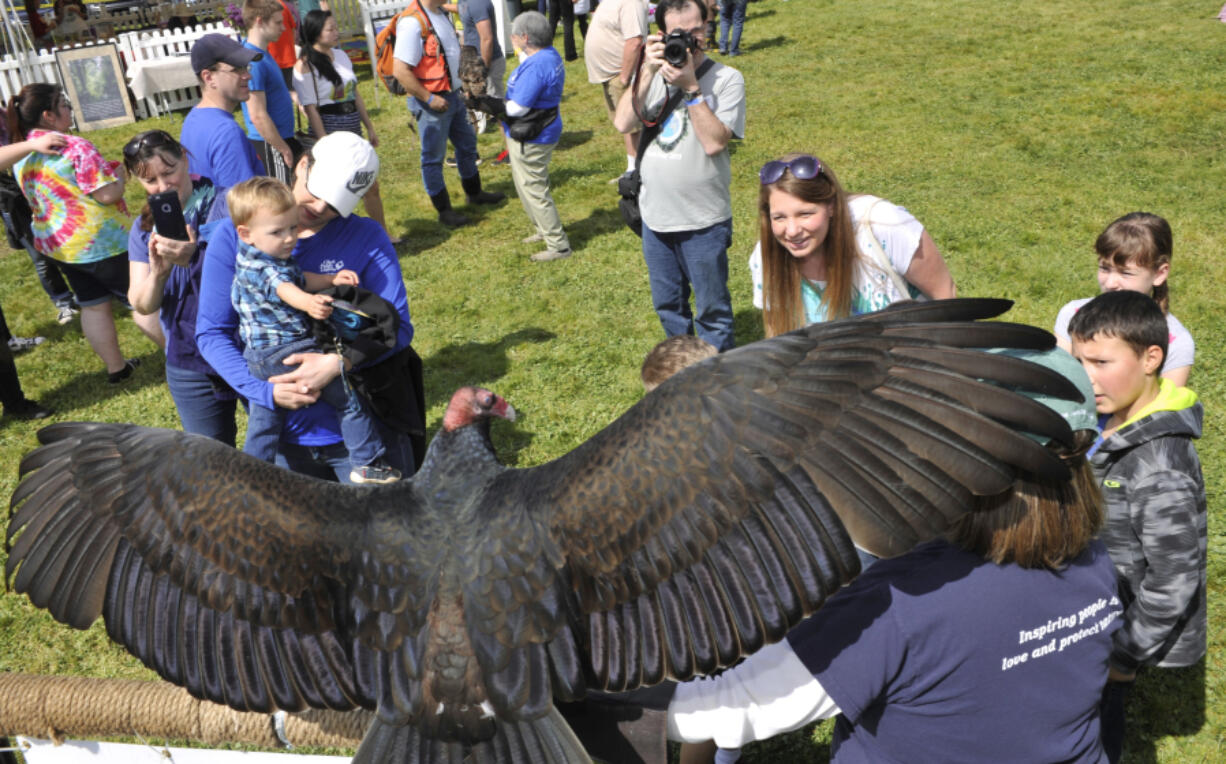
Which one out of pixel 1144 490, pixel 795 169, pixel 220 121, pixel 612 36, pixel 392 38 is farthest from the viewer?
pixel 392 38

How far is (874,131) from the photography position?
37.3ft

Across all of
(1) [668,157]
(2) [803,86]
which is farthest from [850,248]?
(2) [803,86]

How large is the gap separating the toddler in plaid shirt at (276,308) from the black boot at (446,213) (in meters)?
5.98

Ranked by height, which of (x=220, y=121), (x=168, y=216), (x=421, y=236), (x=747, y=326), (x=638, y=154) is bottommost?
(x=747, y=326)

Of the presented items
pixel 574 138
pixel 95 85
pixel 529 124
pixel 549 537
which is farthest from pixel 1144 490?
pixel 95 85

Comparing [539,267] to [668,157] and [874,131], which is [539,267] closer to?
[668,157]

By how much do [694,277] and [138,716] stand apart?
155 inches

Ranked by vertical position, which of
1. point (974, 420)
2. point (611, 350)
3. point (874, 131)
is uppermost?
point (974, 420)

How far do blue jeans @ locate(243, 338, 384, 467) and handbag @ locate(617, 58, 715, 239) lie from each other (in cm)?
252

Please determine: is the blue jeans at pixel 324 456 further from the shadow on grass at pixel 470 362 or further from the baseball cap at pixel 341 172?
the shadow on grass at pixel 470 362

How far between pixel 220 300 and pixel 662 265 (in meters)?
2.80

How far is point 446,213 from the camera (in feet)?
32.8

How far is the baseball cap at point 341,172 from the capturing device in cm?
382

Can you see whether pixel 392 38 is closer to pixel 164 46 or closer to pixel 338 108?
pixel 338 108
